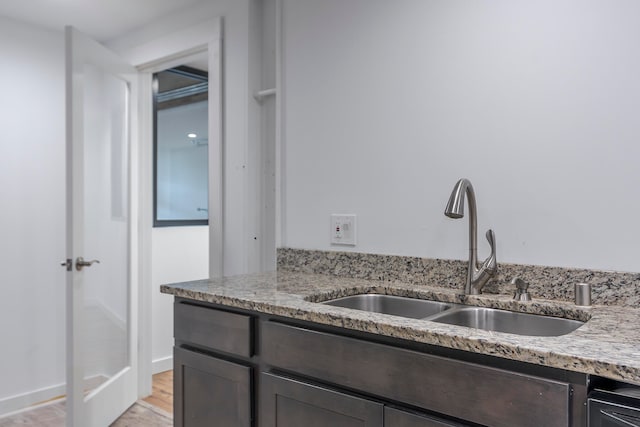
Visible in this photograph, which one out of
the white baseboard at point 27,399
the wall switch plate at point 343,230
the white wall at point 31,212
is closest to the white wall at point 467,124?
the wall switch plate at point 343,230

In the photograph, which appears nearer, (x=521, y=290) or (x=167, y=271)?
(x=521, y=290)

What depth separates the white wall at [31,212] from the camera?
2.81m

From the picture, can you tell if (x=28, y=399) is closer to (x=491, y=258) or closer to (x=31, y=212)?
(x=31, y=212)

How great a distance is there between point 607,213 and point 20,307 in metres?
3.12

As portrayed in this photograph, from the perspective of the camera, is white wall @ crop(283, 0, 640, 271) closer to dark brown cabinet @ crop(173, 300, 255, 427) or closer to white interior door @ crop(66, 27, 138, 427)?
dark brown cabinet @ crop(173, 300, 255, 427)

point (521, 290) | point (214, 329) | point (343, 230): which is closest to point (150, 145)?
point (343, 230)

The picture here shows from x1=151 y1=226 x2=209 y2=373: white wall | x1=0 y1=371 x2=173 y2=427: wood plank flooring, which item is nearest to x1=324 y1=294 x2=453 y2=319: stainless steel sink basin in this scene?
x1=0 y1=371 x2=173 y2=427: wood plank flooring

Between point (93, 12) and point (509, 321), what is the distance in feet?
8.77

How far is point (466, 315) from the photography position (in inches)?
54.7

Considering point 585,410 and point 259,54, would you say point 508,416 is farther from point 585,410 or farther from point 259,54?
point 259,54

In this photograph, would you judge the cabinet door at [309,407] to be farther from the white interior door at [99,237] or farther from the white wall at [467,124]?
the white interior door at [99,237]

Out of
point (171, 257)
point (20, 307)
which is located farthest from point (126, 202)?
point (20, 307)

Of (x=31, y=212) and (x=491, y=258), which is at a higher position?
(x=31, y=212)

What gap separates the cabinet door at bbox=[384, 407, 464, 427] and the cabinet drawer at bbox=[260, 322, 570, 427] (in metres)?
0.02
